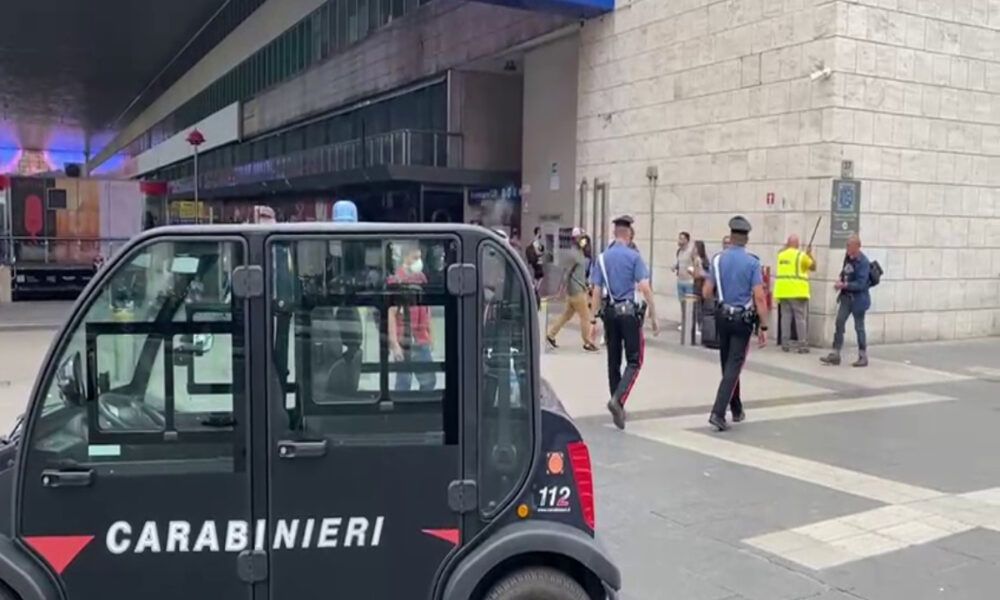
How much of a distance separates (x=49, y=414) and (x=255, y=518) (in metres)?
0.77

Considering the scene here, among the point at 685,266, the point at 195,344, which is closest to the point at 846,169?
the point at 685,266

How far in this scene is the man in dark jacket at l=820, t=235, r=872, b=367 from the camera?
12344 millimetres

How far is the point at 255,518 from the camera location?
3.08 m

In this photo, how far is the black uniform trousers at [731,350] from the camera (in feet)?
26.3

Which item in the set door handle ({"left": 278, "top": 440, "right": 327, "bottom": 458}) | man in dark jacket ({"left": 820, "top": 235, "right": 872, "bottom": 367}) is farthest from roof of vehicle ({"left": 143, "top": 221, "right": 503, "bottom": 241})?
man in dark jacket ({"left": 820, "top": 235, "right": 872, "bottom": 367})

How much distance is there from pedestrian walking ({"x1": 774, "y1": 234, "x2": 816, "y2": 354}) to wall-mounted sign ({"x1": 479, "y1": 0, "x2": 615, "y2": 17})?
698cm

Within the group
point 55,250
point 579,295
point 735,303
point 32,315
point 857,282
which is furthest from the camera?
point 55,250

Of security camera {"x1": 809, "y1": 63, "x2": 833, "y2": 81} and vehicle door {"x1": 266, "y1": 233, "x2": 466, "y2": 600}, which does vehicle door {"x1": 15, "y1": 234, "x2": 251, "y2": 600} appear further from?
security camera {"x1": 809, "y1": 63, "x2": 833, "y2": 81}

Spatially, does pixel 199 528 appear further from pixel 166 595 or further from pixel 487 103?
pixel 487 103

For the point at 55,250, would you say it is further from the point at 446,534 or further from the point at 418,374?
the point at 446,534

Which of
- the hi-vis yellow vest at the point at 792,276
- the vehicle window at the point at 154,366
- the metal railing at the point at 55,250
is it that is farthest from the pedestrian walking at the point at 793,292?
the metal railing at the point at 55,250

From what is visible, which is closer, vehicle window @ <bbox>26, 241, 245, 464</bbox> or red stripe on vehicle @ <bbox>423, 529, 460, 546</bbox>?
vehicle window @ <bbox>26, 241, 245, 464</bbox>

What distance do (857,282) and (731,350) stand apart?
5.21 m

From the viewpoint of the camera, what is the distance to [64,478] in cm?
300
